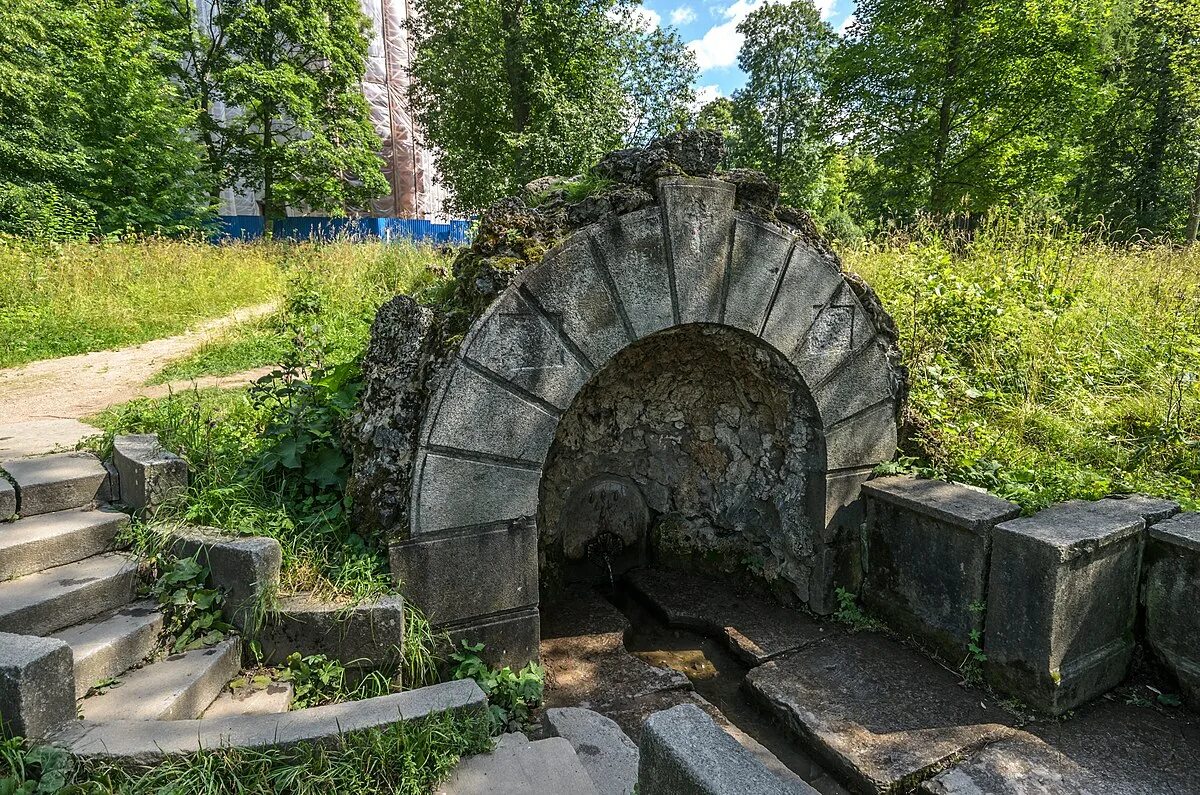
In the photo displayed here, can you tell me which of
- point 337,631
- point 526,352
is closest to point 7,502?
point 337,631

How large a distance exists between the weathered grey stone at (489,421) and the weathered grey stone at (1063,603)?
2105mm

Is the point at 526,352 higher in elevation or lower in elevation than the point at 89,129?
lower

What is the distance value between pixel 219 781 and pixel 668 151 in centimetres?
295

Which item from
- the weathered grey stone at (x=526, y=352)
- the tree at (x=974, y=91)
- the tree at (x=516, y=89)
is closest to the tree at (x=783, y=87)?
the tree at (x=516, y=89)

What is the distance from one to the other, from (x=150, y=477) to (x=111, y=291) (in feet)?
23.7

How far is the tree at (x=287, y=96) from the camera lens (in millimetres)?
17812

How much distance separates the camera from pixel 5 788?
5.83 ft

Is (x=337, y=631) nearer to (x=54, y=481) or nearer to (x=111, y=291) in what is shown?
(x=54, y=481)

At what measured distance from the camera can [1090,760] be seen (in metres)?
2.57

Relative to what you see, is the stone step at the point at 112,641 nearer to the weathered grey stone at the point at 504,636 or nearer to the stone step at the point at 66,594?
the stone step at the point at 66,594

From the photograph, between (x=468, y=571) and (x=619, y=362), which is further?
(x=619, y=362)

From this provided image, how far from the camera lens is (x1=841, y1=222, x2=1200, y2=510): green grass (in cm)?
356

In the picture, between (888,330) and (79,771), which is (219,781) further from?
(888,330)

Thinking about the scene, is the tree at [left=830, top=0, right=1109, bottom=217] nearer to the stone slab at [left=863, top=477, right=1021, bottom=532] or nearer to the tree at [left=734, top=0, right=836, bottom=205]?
the stone slab at [left=863, top=477, right=1021, bottom=532]
